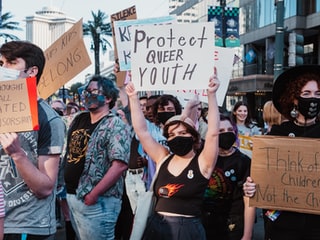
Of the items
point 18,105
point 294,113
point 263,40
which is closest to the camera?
point 18,105

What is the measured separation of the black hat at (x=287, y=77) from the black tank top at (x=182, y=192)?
775 mm

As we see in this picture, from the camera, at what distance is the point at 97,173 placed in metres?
3.94

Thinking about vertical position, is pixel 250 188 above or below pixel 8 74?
below

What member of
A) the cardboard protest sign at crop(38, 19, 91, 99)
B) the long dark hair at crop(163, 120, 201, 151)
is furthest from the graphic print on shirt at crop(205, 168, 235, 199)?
the cardboard protest sign at crop(38, 19, 91, 99)

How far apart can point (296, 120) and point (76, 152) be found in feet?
5.89

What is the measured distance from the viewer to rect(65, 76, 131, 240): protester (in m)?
3.89

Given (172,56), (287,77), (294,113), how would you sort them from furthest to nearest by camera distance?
(172,56) → (287,77) → (294,113)

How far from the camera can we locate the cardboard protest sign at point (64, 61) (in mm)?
4477

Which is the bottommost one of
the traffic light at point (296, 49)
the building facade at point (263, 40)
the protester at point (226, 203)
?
the protester at point (226, 203)

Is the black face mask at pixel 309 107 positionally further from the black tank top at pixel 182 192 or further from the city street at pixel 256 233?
the city street at pixel 256 233

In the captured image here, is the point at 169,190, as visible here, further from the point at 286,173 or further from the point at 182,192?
the point at 286,173

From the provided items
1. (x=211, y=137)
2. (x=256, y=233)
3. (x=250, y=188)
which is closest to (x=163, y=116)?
(x=211, y=137)

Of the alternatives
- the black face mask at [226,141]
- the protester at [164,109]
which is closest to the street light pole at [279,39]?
the protester at [164,109]

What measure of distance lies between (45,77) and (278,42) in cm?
601
